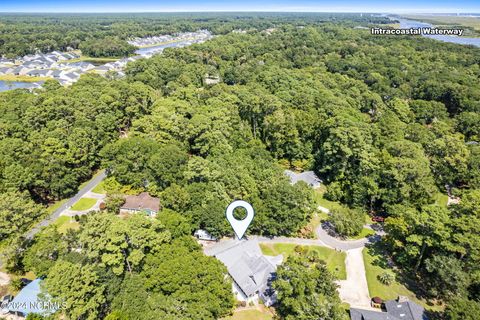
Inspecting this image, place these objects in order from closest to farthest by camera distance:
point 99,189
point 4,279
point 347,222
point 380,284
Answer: point 4,279, point 380,284, point 347,222, point 99,189

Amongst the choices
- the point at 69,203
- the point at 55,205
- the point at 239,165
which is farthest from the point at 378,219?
the point at 55,205

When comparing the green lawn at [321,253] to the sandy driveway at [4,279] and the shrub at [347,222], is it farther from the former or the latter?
the sandy driveway at [4,279]

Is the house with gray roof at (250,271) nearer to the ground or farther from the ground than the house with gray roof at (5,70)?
nearer to the ground

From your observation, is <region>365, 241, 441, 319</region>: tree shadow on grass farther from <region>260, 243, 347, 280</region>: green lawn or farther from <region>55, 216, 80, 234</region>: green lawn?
<region>55, 216, 80, 234</region>: green lawn

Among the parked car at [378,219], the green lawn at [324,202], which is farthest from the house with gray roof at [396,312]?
the green lawn at [324,202]

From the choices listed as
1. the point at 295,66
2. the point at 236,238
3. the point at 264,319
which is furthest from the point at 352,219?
the point at 295,66

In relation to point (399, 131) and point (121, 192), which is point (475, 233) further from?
point (121, 192)

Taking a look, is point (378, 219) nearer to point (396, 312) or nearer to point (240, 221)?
point (396, 312)
